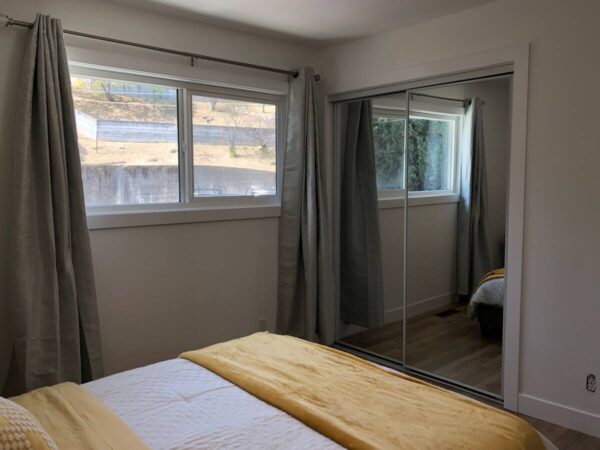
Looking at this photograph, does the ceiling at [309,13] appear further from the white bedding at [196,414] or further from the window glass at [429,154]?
the white bedding at [196,414]

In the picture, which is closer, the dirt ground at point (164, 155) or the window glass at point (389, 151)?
the dirt ground at point (164, 155)

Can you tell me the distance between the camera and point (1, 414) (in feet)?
4.21

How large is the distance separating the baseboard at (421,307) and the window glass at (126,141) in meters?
1.81

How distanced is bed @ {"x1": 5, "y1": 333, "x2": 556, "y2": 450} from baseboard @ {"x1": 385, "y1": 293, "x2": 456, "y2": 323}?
4.49ft

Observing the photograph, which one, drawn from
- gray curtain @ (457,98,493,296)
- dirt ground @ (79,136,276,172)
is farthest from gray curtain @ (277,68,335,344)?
gray curtain @ (457,98,493,296)

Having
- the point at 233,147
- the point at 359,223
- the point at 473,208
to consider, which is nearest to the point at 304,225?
the point at 359,223

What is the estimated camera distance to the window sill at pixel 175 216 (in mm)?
2955

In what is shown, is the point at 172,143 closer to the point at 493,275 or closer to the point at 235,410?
the point at 235,410

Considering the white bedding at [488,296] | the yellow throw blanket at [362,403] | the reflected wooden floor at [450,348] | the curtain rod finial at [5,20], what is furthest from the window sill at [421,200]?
the curtain rod finial at [5,20]

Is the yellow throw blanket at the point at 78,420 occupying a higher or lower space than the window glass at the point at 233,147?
lower

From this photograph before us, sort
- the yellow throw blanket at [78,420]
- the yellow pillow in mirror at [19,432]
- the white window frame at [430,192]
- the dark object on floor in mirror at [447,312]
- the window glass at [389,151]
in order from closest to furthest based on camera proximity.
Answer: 1. the yellow pillow in mirror at [19,432]
2. the yellow throw blanket at [78,420]
3. the white window frame at [430,192]
4. the dark object on floor in mirror at [447,312]
5. the window glass at [389,151]

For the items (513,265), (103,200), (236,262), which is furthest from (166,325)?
(513,265)

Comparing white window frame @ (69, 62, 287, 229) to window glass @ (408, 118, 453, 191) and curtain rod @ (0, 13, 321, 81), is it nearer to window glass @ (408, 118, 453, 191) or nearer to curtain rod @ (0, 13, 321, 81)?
curtain rod @ (0, 13, 321, 81)

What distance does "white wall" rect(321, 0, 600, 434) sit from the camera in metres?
2.58
